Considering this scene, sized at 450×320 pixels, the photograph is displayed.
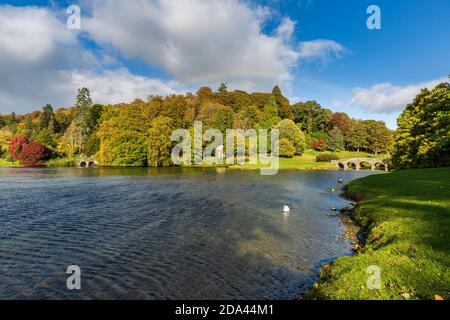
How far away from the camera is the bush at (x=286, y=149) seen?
4171 inches

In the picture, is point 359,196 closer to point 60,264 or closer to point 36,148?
point 60,264

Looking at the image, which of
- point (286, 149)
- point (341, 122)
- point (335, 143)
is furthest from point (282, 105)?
point (286, 149)

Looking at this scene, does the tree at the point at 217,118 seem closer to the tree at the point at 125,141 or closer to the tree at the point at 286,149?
the tree at the point at 286,149

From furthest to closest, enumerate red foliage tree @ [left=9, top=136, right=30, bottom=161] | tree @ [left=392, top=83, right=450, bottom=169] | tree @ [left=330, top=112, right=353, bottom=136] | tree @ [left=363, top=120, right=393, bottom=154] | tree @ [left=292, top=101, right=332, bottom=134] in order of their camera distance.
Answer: tree @ [left=292, top=101, right=332, bottom=134]
tree @ [left=330, top=112, right=353, bottom=136]
tree @ [left=363, top=120, right=393, bottom=154]
red foliage tree @ [left=9, top=136, right=30, bottom=161]
tree @ [left=392, top=83, right=450, bottom=169]

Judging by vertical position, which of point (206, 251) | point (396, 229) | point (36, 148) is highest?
point (36, 148)

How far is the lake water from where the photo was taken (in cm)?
1200

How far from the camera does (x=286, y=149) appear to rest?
10631cm

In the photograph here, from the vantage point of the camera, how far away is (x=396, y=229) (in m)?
16.1

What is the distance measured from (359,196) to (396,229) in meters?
19.4

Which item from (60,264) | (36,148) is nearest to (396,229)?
(60,264)

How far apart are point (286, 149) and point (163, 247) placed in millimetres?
93658

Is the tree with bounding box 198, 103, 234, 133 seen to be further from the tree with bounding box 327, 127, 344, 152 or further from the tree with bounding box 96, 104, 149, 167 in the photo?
the tree with bounding box 327, 127, 344, 152

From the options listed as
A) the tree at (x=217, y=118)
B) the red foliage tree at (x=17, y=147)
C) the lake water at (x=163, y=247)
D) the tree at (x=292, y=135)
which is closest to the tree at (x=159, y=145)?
the tree at (x=217, y=118)

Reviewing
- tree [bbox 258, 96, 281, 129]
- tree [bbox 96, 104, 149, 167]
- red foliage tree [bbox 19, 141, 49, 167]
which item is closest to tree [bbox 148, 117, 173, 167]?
tree [bbox 96, 104, 149, 167]
